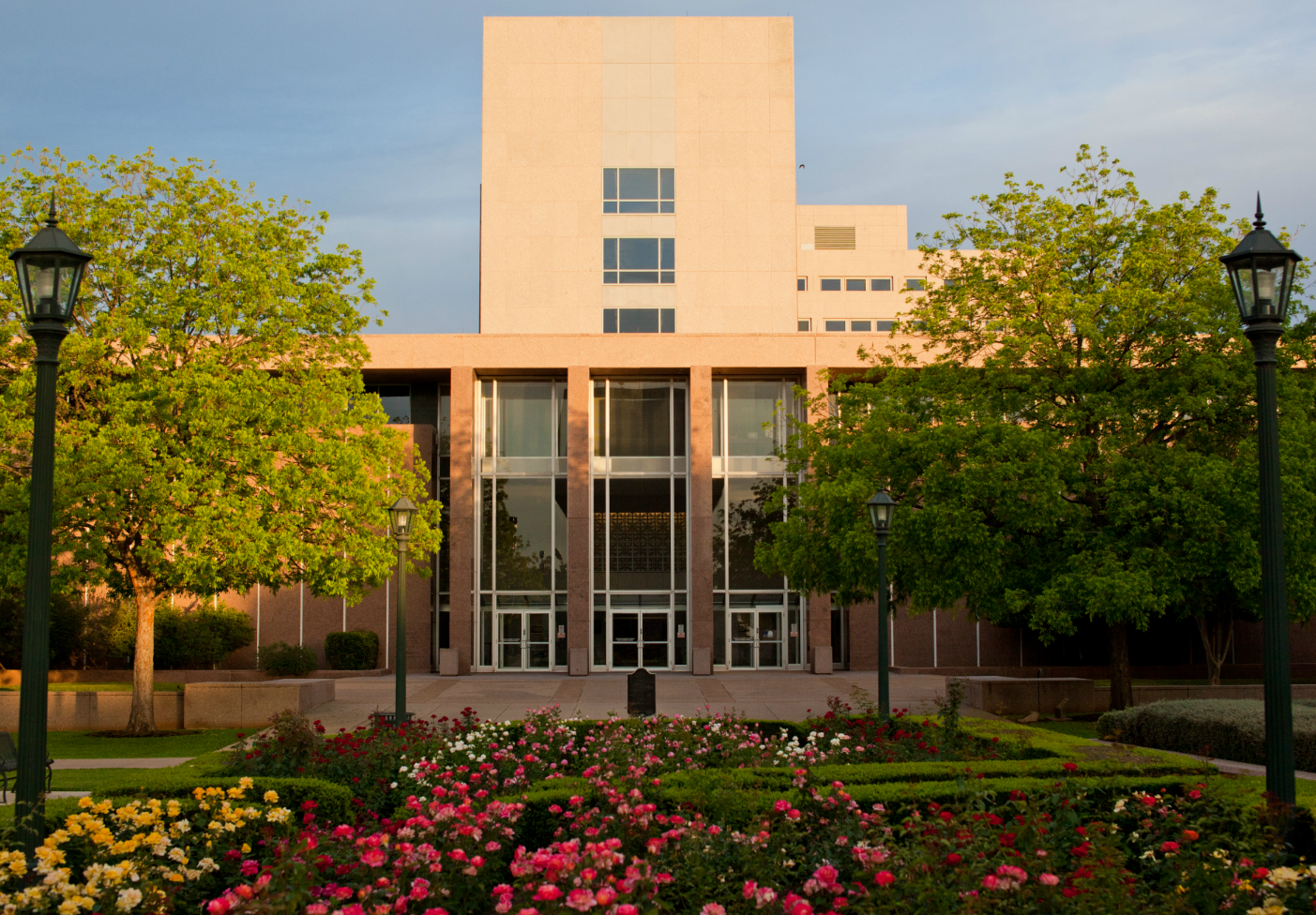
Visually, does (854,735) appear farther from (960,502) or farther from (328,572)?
(328,572)

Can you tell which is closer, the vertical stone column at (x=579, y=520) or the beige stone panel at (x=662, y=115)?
the vertical stone column at (x=579, y=520)

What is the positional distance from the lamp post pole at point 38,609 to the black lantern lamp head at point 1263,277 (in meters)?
8.58

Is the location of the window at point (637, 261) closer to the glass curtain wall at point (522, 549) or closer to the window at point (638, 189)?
the window at point (638, 189)

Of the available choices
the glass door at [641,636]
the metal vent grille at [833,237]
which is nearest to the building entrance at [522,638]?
the glass door at [641,636]

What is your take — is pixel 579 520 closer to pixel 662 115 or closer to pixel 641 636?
pixel 641 636

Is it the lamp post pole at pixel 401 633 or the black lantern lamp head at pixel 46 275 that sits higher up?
the black lantern lamp head at pixel 46 275

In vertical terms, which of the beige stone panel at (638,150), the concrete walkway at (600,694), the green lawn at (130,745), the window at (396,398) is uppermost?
the beige stone panel at (638,150)

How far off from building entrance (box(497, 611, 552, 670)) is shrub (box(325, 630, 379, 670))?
13.5ft

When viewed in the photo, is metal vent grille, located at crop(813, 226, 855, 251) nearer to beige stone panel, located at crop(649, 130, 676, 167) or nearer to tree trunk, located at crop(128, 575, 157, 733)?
beige stone panel, located at crop(649, 130, 676, 167)

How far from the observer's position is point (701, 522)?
33906 mm

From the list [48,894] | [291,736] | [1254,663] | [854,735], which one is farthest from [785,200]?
[48,894]

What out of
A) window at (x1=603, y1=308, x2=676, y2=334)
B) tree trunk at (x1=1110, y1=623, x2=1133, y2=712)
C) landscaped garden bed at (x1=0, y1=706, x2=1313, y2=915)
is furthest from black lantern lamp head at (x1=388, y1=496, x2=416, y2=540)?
window at (x1=603, y1=308, x2=676, y2=334)

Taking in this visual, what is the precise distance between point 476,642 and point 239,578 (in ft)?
51.1

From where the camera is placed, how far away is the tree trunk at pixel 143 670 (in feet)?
64.5
